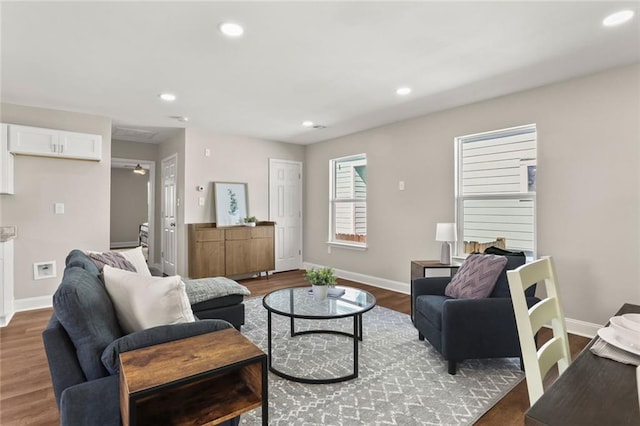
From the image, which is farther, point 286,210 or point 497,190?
point 286,210

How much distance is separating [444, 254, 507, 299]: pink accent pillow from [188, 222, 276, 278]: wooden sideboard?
140 inches

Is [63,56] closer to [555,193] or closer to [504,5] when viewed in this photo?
[504,5]

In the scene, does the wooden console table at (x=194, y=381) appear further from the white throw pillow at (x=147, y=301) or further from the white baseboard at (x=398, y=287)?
the white baseboard at (x=398, y=287)

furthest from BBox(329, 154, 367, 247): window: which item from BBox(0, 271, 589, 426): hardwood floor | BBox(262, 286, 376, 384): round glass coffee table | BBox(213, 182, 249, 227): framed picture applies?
BBox(262, 286, 376, 384): round glass coffee table

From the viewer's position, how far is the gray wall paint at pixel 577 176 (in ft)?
9.34

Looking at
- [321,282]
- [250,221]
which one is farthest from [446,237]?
[250,221]

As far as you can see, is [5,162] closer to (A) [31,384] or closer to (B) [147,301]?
(A) [31,384]

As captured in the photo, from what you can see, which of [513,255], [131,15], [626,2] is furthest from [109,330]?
[626,2]

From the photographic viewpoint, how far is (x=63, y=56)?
8.70 feet

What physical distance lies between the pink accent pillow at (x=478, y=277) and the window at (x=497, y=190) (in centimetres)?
118

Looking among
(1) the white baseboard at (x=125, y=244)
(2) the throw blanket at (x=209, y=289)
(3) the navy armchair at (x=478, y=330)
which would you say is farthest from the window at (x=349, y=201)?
(1) the white baseboard at (x=125, y=244)

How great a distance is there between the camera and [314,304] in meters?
2.64

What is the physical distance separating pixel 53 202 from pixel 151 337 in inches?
151

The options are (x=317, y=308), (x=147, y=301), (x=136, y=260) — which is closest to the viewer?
(x=147, y=301)
